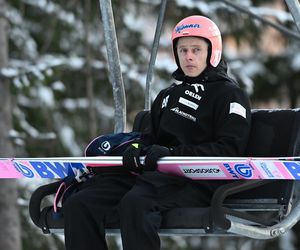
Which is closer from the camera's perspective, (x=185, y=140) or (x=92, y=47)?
(x=185, y=140)

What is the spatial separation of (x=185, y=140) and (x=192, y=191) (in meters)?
0.30

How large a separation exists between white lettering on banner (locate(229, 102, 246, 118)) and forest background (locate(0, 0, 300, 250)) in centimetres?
642

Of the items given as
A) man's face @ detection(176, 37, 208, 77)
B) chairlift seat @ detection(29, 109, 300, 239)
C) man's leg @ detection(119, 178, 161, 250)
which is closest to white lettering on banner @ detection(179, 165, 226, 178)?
chairlift seat @ detection(29, 109, 300, 239)

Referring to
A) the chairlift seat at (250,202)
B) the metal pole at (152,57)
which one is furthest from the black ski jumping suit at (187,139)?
the metal pole at (152,57)

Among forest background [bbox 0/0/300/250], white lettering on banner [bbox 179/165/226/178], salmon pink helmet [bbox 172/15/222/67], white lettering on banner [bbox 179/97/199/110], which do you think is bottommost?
forest background [bbox 0/0/300/250]

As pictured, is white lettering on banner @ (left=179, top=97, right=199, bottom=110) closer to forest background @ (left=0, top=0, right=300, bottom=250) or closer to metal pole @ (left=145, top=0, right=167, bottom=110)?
metal pole @ (left=145, top=0, right=167, bottom=110)

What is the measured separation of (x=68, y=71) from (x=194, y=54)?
29.1ft

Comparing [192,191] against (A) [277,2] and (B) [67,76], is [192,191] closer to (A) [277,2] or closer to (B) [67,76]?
(B) [67,76]

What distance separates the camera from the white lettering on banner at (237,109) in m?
5.25

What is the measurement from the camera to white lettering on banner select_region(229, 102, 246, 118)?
5.25 metres

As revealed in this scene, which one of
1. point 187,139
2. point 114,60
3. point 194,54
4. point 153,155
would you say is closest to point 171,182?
point 153,155

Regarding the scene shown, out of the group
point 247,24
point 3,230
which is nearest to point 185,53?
point 3,230

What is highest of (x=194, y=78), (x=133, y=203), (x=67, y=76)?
(x=194, y=78)

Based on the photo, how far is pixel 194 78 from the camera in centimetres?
551
